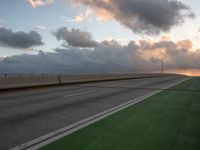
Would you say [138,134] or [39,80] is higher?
[39,80]

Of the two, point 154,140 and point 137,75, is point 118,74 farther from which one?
point 154,140

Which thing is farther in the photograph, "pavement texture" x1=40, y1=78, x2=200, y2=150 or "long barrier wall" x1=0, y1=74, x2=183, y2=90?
"long barrier wall" x1=0, y1=74, x2=183, y2=90

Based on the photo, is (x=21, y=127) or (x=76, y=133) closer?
(x=76, y=133)

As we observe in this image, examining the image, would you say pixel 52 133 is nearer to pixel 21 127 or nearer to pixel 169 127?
pixel 21 127

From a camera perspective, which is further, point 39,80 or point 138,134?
point 39,80

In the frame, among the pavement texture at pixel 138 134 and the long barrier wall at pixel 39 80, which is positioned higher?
the long barrier wall at pixel 39 80

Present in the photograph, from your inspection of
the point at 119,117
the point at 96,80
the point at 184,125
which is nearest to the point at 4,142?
the point at 119,117

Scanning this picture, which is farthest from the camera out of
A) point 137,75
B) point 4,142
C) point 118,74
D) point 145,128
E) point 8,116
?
point 137,75

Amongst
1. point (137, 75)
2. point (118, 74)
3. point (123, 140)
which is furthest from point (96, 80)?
point (123, 140)

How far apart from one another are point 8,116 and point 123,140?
4.90 metres

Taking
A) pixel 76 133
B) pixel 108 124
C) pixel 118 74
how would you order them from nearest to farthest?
1. pixel 76 133
2. pixel 108 124
3. pixel 118 74

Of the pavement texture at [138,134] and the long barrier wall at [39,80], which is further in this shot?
the long barrier wall at [39,80]

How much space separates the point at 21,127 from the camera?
25.3 feet

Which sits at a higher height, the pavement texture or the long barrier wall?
the long barrier wall
